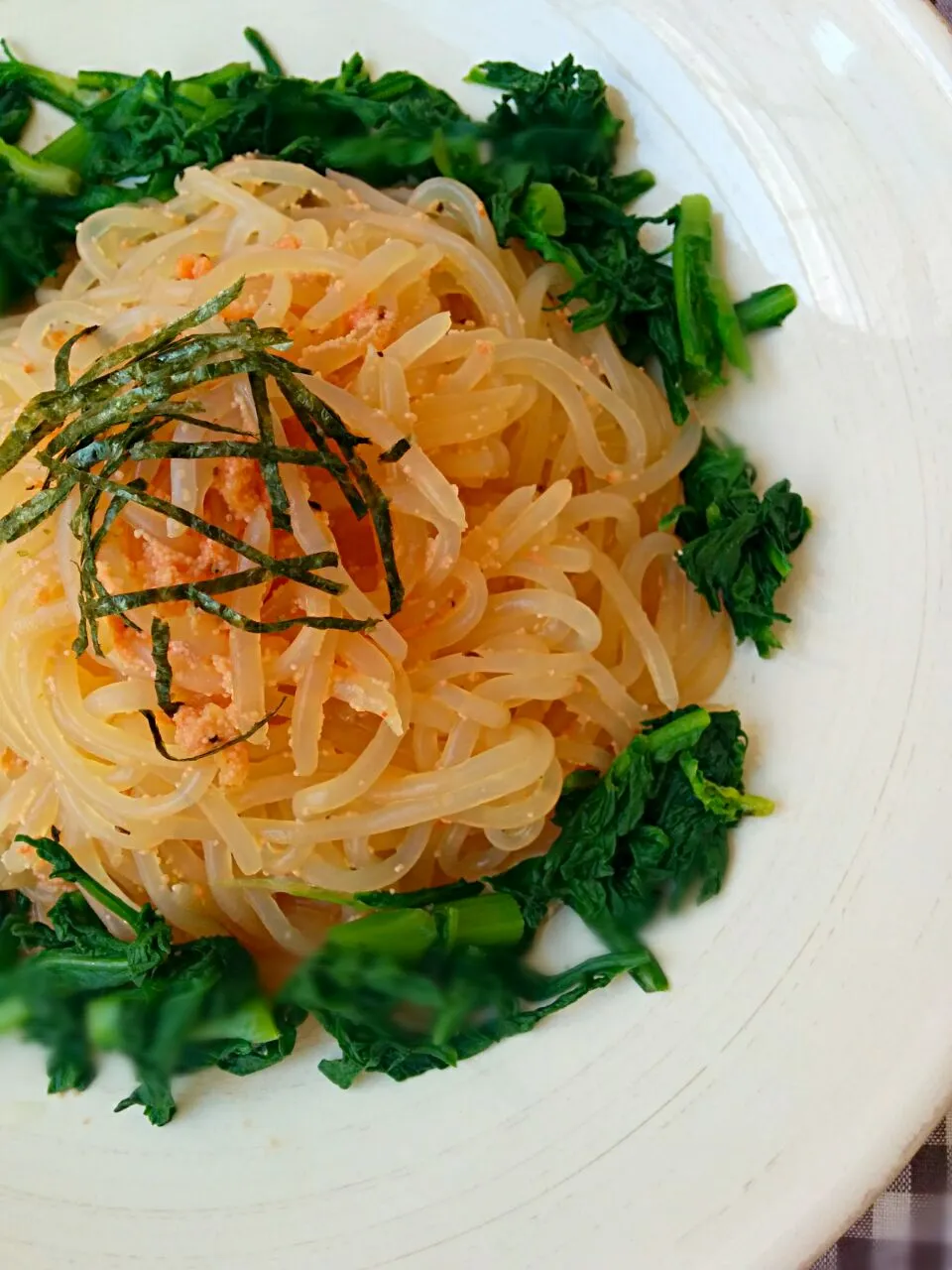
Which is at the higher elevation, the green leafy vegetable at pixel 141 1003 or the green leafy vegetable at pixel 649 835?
the green leafy vegetable at pixel 649 835

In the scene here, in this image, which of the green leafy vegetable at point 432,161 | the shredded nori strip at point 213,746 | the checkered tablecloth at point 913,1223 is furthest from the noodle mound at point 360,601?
the checkered tablecloth at point 913,1223

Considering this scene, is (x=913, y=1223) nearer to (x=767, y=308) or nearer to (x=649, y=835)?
(x=649, y=835)

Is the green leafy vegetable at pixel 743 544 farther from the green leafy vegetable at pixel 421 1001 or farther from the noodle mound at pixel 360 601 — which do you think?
the green leafy vegetable at pixel 421 1001

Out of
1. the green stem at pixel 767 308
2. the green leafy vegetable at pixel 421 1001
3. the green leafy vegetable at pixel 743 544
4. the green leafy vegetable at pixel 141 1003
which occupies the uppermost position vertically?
the green stem at pixel 767 308

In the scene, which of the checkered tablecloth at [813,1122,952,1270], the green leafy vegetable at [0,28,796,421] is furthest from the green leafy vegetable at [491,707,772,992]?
the checkered tablecloth at [813,1122,952,1270]

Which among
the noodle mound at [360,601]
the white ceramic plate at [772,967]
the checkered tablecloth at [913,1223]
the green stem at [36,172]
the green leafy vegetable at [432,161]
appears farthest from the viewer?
the green stem at [36,172]

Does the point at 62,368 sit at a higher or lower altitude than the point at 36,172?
higher

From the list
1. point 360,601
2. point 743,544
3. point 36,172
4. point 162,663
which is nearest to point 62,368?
point 162,663
